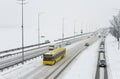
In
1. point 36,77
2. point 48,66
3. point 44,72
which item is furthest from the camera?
point 48,66

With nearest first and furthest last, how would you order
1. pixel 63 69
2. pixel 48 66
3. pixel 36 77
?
pixel 36 77
pixel 63 69
pixel 48 66

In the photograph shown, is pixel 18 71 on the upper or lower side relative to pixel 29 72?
upper

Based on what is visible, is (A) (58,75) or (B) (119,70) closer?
(A) (58,75)

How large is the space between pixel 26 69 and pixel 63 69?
7.09m

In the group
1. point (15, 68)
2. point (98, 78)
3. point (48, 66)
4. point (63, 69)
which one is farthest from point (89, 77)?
point (15, 68)

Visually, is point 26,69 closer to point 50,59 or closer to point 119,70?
point 50,59

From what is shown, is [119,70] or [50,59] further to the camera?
[50,59]

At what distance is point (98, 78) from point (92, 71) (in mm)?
4772

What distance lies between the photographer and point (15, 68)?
1544 inches

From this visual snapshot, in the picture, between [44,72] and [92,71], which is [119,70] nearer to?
[92,71]

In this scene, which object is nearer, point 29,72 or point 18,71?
point 29,72

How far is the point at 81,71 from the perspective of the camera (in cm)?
3788

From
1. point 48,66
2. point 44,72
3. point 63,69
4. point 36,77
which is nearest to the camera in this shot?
point 36,77

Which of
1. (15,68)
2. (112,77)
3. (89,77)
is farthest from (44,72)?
(112,77)
